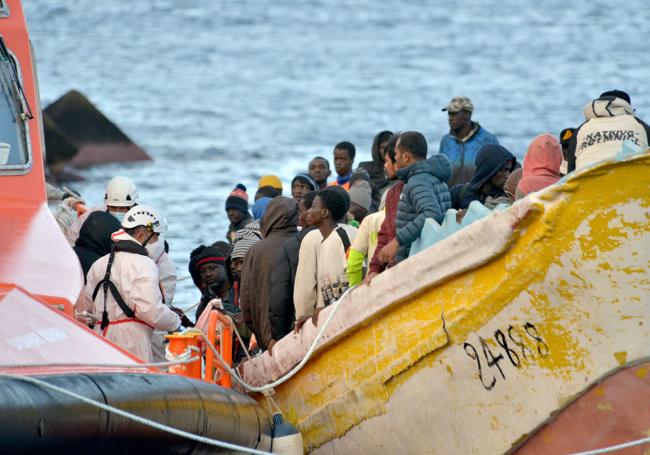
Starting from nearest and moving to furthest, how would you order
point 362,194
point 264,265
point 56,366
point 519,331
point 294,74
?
point 56,366 → point 519,331 → point 264,265 → point 362,194 → point 294,74

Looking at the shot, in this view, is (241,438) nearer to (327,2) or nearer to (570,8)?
(570,8)

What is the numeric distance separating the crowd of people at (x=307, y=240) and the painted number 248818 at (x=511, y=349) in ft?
2.99

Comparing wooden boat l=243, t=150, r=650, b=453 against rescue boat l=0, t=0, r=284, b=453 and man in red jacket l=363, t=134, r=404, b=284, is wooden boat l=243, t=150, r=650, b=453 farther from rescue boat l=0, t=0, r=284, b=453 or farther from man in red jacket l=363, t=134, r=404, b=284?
rescue boat l=0, t=0, r=284, b=453

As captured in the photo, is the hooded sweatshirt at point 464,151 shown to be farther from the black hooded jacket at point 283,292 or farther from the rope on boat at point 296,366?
the rope on boat at point 296,366

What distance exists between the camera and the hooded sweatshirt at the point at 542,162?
378 inches

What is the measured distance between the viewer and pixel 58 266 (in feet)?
31.5

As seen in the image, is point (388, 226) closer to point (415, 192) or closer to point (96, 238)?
point (415, 192)

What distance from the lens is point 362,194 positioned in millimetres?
13906

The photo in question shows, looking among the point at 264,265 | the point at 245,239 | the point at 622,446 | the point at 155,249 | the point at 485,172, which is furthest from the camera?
the point at 245,239

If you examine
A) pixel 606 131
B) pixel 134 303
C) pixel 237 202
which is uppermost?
pixel 606 131

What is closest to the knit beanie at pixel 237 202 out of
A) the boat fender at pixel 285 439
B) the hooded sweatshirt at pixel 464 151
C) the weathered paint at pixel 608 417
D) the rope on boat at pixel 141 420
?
the hooded sweatshirt at pixel 464 151

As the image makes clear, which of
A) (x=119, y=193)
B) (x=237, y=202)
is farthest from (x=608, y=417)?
(x=237, y=202)

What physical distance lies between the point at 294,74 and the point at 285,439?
64747 millimetres

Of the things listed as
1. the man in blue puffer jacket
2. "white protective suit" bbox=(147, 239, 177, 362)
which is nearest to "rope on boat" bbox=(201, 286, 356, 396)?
the man in blue puffer jacket
